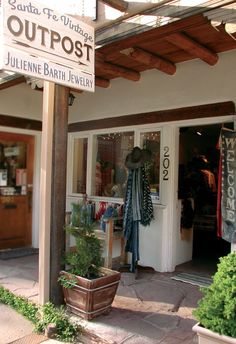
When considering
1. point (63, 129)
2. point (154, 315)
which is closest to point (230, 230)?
point (154, 315)

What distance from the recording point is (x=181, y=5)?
8.54 ft

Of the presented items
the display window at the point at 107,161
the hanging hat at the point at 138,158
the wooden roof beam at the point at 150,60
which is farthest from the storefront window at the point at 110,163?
the wooden roof beam at the point at 150,60

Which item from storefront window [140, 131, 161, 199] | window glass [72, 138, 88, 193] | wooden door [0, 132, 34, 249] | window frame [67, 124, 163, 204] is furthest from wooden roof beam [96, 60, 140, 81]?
wooden door [0, 132, 34, 249]

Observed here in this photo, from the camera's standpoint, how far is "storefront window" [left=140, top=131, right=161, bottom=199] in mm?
5000

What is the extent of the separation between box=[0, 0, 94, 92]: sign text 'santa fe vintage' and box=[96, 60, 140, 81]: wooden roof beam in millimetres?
1049

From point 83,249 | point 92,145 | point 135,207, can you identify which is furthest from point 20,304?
point 92,145

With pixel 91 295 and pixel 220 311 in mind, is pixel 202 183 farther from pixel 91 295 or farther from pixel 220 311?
pixel 220 311

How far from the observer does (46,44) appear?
2750 millimetres

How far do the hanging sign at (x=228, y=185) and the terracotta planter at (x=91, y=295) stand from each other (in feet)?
4.85

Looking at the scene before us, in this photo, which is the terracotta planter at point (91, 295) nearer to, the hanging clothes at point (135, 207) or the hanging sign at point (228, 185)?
the hanging clothes at point (135, 207)

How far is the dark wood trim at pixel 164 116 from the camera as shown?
4.22 m

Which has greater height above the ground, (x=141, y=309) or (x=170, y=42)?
(x=170, y=42)

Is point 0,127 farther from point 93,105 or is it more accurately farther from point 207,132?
point 207,132

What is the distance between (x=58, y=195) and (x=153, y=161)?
6.70 feet
